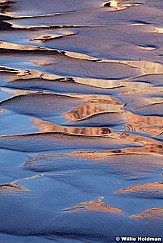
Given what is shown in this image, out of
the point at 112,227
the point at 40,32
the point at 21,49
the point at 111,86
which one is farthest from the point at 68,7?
the point at 112,227

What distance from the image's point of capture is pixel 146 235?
312 cm

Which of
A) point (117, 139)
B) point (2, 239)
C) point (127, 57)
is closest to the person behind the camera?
point (2, 239)

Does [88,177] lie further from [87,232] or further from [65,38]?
[65,38]

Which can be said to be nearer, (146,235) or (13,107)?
(146,235)

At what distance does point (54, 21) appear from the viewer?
25.6ft

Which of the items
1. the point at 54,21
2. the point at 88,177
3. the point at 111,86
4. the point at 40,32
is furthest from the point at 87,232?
the point at 54,21

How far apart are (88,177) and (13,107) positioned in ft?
4.30

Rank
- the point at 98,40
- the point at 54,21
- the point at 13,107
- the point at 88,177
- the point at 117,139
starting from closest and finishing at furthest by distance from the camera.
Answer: the point at 88,177
the point at 117,139
the point at 13,107
the point at 98,40
the point at 54,21

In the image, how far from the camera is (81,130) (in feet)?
14.4

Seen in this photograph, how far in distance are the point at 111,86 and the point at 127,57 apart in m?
0.91

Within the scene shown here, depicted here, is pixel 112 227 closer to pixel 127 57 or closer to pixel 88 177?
pixel 88 177

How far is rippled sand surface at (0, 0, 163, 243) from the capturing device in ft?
10.8

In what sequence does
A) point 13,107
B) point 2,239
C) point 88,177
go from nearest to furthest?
1. point 2,239
2. point 88,177
3. point 13,107

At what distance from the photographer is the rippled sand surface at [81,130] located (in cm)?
328
